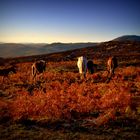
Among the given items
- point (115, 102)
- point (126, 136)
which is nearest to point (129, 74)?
point (115, 102)

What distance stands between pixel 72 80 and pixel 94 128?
1007 centimetres

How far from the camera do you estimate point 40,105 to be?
884 cm

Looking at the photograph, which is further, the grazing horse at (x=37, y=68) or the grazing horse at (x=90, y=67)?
the grazing horse at (x=90, y=67)

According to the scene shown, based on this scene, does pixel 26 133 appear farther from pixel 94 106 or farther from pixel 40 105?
pixel 94 106

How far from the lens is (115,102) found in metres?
9.09

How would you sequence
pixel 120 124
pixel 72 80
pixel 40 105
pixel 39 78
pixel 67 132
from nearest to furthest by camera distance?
pixel 67 132
pixel 120 124
pixel 40 105
pixel 72 80
pixel 39 78

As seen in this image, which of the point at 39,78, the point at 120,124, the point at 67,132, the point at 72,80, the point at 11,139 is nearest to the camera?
the point at 11,139

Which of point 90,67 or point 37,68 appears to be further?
point 90,67

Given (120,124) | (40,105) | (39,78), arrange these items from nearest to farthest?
(120,124)
(40,105)
(39,78)

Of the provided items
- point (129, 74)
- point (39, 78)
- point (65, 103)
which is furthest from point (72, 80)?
point (65, 103)

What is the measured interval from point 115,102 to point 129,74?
9940 millimetres

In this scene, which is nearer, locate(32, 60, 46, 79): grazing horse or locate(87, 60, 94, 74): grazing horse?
locate(32, 60, 46, 79): grazing horse

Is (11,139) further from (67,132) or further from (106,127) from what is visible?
(106,127)

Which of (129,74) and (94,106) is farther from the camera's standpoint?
(129,74)
